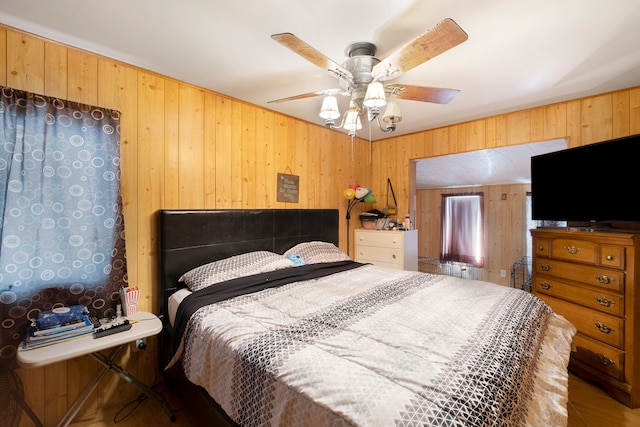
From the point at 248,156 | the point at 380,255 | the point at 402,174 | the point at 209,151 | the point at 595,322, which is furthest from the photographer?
the point at 402,174

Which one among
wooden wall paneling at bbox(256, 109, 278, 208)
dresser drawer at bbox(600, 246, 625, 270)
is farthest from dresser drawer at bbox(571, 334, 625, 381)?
wooden wall paneling at bbox(256, 109, 278, 208)

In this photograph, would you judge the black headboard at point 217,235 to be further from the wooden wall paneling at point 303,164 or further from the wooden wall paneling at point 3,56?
the wooden wall paneling at point 3,56

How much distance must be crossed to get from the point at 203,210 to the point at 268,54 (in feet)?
4.22

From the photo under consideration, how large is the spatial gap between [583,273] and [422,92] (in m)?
1.91

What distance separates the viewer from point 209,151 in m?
2.43

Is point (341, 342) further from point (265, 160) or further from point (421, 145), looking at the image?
point (421, 145)

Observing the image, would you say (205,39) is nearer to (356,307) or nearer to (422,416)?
(356,307)

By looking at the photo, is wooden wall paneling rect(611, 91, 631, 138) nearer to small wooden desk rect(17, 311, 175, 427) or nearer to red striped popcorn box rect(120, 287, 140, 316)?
small wooden desk rect(17, 311, 175, 427)

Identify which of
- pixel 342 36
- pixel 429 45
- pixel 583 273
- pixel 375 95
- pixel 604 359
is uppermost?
pixel 342 36

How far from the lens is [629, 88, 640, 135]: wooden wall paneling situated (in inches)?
90.1

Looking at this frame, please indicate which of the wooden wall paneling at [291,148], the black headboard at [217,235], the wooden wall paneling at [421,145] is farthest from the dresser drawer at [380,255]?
the wooden wall paneling at [421,145]

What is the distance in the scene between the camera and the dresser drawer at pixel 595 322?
1.98 metres

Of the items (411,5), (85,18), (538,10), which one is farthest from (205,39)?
(538,10)

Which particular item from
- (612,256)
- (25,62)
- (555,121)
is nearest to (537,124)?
(555,121)
